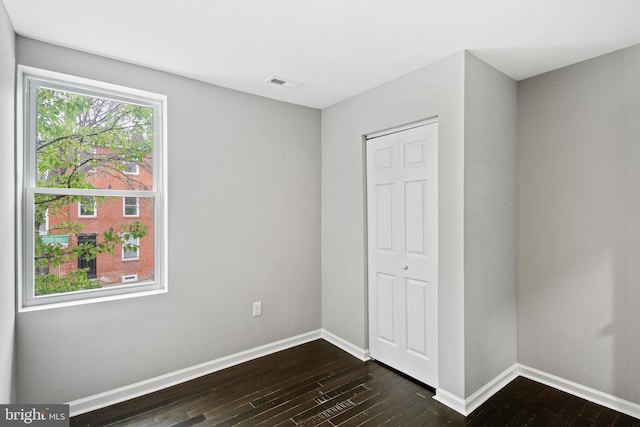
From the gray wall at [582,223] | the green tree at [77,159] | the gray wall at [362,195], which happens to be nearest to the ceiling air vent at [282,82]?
the gray wall at [362,195]

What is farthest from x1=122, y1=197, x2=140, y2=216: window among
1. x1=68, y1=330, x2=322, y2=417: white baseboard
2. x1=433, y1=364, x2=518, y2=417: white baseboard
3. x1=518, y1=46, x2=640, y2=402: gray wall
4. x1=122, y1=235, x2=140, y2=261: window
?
x1=518, y1=46, x2=640, y2=402: gray wall

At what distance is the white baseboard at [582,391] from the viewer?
2234mm

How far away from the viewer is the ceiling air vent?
9.06ft

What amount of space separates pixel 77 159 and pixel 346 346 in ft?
9.16

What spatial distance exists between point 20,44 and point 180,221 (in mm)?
1505

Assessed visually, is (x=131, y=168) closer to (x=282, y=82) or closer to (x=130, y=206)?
(x=130, y=206)

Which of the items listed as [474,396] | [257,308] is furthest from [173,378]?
[474,396]

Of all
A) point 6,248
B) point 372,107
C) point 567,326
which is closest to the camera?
point 6,248

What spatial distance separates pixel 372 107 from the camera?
9.79 ft

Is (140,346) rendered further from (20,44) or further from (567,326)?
(567,326)

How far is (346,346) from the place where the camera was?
3262mm

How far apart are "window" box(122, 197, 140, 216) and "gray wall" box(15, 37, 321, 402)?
253mm

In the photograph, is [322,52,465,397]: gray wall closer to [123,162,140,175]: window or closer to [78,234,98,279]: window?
[123,162,140,175]: window

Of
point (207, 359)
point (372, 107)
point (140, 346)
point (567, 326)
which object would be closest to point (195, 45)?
point (372, 107)
